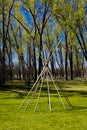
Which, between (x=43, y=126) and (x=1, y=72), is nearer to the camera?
(x=43, y=126)

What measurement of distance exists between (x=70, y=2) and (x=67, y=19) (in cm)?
433

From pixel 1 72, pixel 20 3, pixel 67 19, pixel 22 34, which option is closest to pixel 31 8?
pixel 20 3

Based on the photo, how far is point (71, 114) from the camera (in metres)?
18.2

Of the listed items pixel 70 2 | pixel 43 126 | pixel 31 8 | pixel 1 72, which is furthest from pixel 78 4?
pixel 43 126

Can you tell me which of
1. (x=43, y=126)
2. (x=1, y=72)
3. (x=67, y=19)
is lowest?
(x=43, y=126)

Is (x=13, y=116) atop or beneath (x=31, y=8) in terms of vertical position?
beneath

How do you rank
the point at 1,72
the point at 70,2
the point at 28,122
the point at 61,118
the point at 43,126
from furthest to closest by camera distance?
1. the point at 70,2
2. the point at 1,72
3. the point at 61,118
4. the point at 28,122
5. the point at 43,126

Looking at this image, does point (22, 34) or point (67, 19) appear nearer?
point (67, 19)

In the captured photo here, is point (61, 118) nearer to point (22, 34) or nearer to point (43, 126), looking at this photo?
point (43, 126)

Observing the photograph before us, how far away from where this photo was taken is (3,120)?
16.4 m

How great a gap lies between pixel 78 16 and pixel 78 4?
8.87ft

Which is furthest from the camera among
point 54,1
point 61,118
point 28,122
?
point 54,1

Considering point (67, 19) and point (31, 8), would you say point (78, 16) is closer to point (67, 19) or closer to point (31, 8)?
point (67, 19)

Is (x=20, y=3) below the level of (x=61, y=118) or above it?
above
